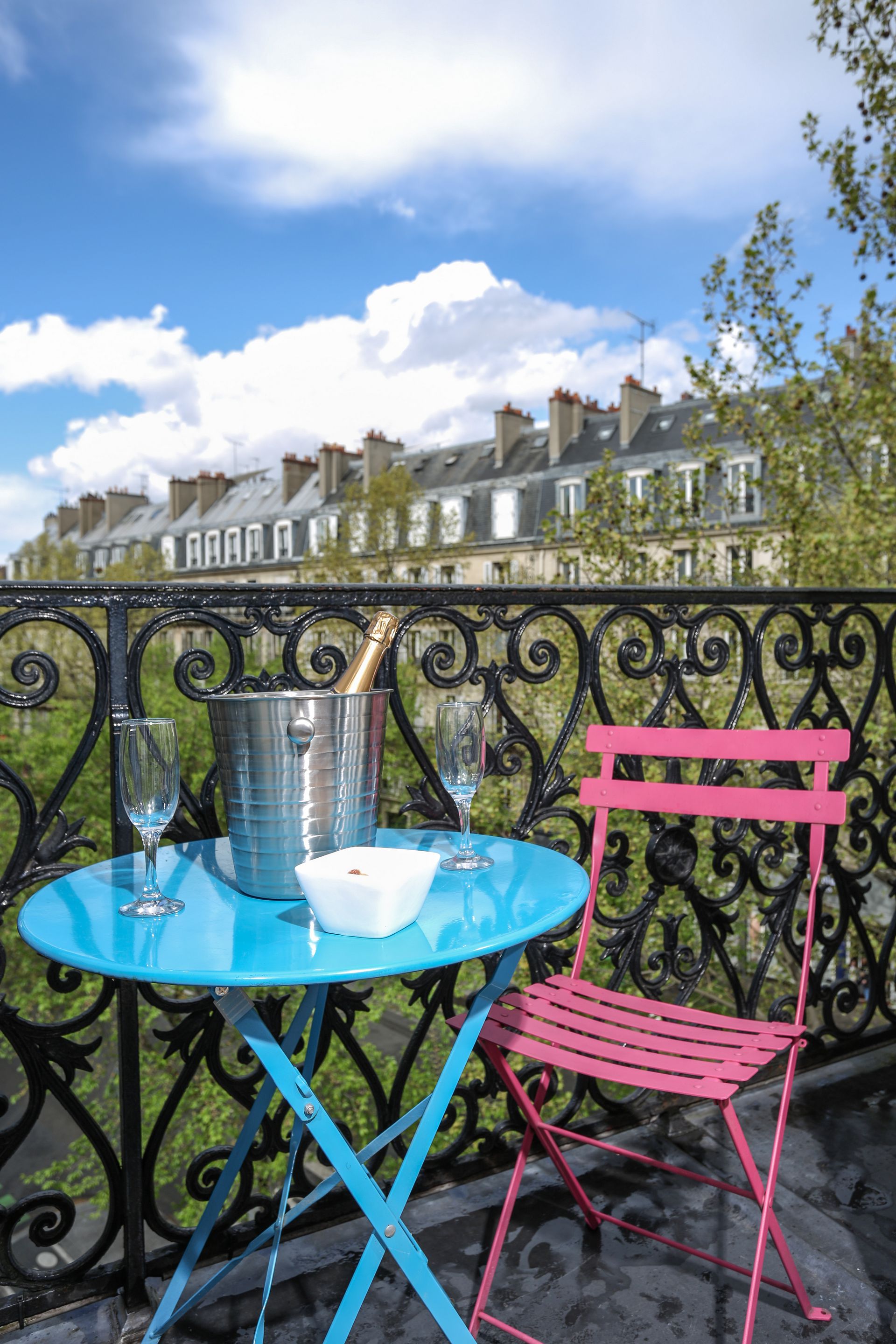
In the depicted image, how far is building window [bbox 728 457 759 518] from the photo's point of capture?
9.88 metres

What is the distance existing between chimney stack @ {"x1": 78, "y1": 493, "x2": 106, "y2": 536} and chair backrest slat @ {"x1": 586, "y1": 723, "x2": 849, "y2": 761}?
53.7 meters

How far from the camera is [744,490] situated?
1492 centimetres

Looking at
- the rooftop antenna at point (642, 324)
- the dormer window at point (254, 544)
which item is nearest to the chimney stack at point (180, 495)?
the dormer window at point (254, 544)

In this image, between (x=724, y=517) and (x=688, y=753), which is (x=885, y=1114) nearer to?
(x=688, y=753)

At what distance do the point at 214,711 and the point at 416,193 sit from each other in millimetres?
49500

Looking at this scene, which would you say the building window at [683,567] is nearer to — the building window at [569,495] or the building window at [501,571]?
the building window at [501,571]

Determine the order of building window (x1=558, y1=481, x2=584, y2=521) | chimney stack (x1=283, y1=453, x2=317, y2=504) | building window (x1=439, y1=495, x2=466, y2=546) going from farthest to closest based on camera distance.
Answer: chimney stack (x1=283, y1=453, x2=317, y2=504) → building window (x1=558, y1=481, x2=584, y2=521) → building window (x1=439, y1=495, x2=466, y2=546)

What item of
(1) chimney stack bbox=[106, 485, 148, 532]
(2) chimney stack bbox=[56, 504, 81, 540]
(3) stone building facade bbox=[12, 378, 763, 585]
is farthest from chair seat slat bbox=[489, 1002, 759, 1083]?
(2) chimney stack bbox=[56, 504, 81, 540]

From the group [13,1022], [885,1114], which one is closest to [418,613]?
[13,1022]

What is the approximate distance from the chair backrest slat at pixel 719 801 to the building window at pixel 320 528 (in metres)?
32.6

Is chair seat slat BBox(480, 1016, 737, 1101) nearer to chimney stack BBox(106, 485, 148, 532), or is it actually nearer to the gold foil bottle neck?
the gold foil bottle neck

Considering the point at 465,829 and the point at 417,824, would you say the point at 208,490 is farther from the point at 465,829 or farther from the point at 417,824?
the point at 465,829

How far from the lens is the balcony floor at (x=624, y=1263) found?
5.49 feet

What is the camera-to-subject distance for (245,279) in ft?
112
